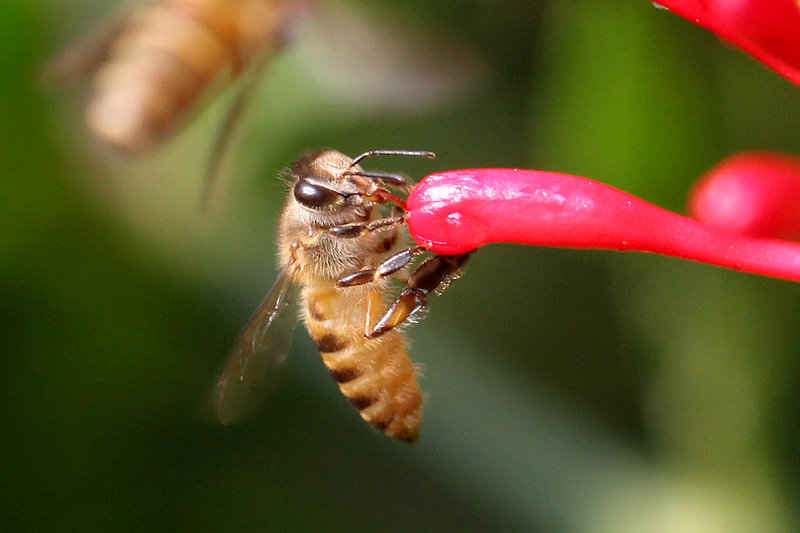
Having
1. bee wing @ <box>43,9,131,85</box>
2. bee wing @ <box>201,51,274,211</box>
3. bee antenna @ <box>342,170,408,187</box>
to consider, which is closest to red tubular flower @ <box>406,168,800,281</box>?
bee antenna @ <box>342,170,408,187</box>

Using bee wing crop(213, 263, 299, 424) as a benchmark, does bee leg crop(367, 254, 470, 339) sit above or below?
above

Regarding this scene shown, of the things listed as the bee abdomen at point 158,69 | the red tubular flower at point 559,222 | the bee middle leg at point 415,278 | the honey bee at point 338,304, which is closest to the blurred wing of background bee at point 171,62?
the bee abdomen at point 158,69

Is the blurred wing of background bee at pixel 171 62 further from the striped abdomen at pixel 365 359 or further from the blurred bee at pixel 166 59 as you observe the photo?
the striped abdomen at pixel 365 359

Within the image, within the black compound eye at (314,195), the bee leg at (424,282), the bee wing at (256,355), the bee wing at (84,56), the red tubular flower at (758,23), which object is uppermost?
the red tubular flower at (758,23)

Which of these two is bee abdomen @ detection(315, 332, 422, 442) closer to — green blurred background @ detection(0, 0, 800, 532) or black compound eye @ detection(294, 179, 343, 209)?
black compound eye @ detection(294, 179, 343, 209)

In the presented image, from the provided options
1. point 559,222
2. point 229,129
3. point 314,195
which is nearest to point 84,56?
point 229,129

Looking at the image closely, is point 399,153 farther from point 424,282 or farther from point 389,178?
point 424,282
